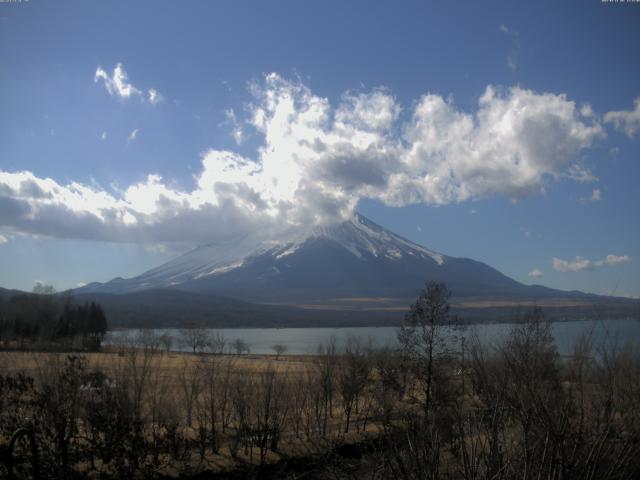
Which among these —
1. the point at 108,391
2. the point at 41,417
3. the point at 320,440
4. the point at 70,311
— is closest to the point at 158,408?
the point at 108,391

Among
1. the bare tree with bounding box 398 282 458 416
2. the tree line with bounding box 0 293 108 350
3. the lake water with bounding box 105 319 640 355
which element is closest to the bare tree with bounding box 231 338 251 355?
the lake water with bounding box 105 319 640 355

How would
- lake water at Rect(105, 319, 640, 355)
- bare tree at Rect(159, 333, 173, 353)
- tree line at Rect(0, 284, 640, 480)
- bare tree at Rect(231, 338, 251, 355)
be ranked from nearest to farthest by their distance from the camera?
1. tree line at Rect(0, 284, 640, 480)
2. lake water at Rect(105, 319, 640, 355)
3. bare tree at Rect(159, 333, 173, 353)
4. bare tree at Rect(231, 338, 251, 355)

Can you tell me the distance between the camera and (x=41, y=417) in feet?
36.5

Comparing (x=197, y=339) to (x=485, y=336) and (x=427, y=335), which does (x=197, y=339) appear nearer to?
(x=427, y=335)

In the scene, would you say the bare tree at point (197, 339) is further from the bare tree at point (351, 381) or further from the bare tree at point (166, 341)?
the bare tree at point (351, 381)

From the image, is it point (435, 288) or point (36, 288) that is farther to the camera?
point (36, 288)

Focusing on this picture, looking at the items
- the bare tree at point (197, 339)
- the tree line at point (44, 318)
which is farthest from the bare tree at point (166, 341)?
the bare tree at point (197, 339)

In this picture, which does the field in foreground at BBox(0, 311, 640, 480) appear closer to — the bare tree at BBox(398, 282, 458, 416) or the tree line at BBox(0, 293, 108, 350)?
the bare tree at BBox(398, 282, 458, 416)

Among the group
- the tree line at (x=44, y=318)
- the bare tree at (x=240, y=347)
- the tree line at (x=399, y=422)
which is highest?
the tree line at (x=399, y=422)

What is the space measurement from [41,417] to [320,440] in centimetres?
1028

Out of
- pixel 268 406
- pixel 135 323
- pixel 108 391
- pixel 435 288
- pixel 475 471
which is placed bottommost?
pixel 135 323

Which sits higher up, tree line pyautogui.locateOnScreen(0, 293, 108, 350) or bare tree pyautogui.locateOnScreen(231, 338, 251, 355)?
tree line pyautogui.locateOnScreen(0, 293, 108, 350)

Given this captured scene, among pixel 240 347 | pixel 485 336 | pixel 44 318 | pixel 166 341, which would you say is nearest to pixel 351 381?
pixel 485 336

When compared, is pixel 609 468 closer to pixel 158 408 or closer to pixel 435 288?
pixel 158 408
